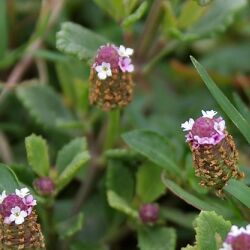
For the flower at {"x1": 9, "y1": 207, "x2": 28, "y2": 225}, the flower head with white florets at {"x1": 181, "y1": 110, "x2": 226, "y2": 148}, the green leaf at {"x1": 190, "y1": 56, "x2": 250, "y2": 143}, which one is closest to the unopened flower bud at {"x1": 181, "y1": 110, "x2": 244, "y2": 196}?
the flower head with white florets at {"x1": 181, "y1": 110, "x2": 226, "y2": 148}

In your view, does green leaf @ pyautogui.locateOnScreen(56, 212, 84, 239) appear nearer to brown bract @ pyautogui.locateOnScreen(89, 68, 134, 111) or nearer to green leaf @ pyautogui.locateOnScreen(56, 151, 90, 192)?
green leaf @ pyautogui.locateOnScreen(56, 151, 90, 192)

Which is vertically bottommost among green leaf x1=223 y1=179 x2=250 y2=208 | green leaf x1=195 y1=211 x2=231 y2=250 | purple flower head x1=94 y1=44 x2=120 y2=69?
green leaf x1=195 y1=211 x2=231 y2=250

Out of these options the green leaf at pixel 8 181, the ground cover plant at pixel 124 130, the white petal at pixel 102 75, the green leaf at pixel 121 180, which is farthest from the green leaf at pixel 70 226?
the white petal at pixel 102 75

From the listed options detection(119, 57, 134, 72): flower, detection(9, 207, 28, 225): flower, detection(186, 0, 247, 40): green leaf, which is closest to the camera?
detection(9, 207, 28, 225): flower

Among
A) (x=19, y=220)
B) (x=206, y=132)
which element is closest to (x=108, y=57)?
(x=206, y=132)

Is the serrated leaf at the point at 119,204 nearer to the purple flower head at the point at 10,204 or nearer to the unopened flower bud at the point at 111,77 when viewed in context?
the unopened flower bud at the point at 111,77

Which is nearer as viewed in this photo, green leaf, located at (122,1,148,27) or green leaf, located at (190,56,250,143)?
green leaf, located at (190,56,250,143)

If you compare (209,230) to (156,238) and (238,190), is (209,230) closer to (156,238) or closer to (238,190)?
(238,190)
